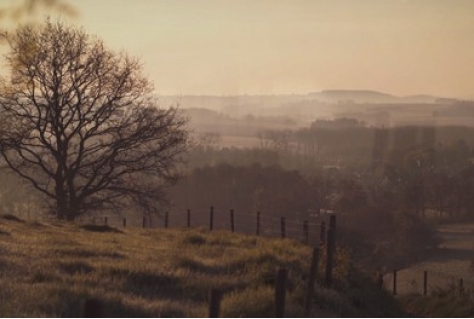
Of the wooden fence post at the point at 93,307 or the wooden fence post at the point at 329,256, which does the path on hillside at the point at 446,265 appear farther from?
the wooden fence post at the point at 93,307

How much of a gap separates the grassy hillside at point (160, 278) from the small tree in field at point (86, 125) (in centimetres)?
1002

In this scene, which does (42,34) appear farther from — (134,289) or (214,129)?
(214,129)

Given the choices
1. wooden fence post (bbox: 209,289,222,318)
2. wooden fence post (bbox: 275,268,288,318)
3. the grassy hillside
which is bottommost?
the grassy hillside

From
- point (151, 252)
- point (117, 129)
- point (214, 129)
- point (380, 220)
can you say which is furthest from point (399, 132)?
point (151, 252)

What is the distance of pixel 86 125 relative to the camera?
29125mm

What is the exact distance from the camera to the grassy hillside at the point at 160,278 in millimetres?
9289

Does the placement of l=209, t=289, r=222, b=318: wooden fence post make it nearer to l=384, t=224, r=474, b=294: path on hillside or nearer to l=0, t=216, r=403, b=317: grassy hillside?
l=0, t=216, r=403, b=317: grassy hillside

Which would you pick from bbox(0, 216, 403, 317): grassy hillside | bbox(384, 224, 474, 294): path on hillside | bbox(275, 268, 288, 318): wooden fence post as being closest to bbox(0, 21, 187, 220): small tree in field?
bbox(0, 216, 403, 317): grassy hillside

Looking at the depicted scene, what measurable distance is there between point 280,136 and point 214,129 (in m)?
25.5

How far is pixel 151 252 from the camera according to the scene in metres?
15.9

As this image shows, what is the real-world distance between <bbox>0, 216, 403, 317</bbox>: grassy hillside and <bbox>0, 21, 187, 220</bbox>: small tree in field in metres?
10.0

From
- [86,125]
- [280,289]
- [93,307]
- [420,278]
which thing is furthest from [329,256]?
[420,278]

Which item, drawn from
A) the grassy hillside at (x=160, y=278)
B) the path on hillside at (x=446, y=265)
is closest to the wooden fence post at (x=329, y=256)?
the grassy hillside at (x=160, y=278)

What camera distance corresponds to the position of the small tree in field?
27.9 metres
